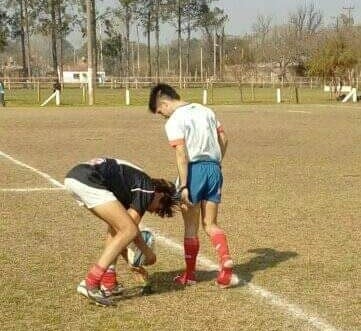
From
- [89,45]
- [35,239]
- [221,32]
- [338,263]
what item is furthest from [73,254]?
[221,32]

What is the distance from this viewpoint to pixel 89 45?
1777 inches

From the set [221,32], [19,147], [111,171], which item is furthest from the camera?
[221,32]

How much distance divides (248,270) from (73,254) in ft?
5.86

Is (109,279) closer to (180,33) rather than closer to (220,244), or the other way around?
(220,244)

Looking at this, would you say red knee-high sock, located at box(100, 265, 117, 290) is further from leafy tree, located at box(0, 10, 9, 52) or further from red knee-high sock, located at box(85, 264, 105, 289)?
leafy tree, located at box(0, 10, 9, 52)

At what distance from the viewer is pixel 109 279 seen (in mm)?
5977

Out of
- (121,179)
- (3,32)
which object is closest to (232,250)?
(121,179)

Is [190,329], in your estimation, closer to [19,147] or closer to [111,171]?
[111,171]

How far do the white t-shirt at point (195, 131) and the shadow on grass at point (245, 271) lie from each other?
3.63ft

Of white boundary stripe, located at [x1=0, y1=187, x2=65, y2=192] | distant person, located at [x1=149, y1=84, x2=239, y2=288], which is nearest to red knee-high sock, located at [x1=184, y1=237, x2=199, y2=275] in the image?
distant person, located at [x1=149, y1=84, x2=239, y2=288]

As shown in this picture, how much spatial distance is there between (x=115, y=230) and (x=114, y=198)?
29 centimetres

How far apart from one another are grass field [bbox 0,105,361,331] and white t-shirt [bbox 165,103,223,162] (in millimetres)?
1127

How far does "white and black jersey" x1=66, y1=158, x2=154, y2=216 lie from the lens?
18.4 ft

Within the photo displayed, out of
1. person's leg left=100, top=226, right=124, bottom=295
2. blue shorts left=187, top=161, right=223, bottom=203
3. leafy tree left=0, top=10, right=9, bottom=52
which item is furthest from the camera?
leafy tree left=0, top=10, right=9, bottom=52
